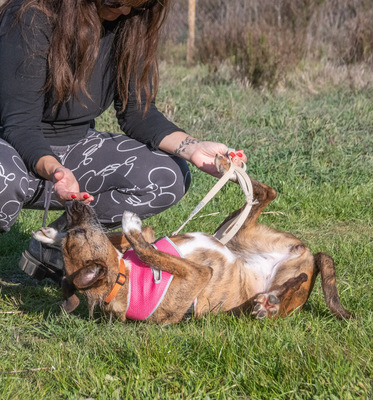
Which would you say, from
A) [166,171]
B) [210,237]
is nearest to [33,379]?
[210,237]

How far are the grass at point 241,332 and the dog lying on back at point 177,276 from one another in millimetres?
110

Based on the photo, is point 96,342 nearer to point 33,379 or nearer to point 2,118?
point 33,379

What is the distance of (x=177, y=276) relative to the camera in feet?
10.5

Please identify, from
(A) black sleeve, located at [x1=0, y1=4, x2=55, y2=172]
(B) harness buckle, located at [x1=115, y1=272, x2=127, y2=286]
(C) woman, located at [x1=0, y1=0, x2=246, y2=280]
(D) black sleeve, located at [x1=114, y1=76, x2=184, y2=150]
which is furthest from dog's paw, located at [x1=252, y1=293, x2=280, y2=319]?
(A) black sleeve, located at [x1=0, y1=4, x2=55, y2=172]

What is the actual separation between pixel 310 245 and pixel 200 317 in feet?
5.57

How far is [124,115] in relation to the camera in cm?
407

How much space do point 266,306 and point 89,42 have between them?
6.01ft

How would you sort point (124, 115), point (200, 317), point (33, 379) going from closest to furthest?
point (33, 379) < point (200, 317) < point (124, 115)

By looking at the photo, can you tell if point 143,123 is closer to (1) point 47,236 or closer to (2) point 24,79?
(2) point 24,79

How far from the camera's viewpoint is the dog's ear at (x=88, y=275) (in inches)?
118

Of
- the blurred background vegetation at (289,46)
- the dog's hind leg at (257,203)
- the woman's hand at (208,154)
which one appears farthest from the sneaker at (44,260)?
the blurred background vegetation at (289,46)

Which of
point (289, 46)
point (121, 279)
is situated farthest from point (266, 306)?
point (289, 46)

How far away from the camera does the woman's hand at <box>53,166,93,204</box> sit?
10.1 feet

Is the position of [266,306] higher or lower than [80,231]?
lower
